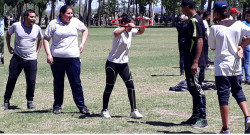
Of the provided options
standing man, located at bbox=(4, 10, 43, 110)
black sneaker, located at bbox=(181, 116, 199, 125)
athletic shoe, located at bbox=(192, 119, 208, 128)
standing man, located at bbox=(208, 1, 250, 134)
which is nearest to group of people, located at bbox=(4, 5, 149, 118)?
standing man, located at bbox=(4, 10, 43, 110)

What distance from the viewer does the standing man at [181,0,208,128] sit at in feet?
27.3

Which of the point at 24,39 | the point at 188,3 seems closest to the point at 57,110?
the point at 24,39

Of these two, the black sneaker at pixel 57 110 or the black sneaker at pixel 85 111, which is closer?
the black sneaker at pixel 85 111

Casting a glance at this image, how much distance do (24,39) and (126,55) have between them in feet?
6.91

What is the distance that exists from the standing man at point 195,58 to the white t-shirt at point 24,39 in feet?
10.4

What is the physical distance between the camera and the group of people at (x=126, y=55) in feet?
25.4

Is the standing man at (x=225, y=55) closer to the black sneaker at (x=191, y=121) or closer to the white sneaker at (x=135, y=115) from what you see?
the black sneaker at (x=191, y=121)

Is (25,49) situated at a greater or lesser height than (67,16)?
lesser

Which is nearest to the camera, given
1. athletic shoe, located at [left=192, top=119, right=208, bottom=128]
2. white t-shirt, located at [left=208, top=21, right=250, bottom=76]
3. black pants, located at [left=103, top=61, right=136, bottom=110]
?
white t-shirt, located at [left=208, top=21, right=250, bottom=76]

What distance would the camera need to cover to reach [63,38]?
9.53 meters

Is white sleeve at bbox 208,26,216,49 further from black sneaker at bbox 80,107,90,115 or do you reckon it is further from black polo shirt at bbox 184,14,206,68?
black sneaker at bbox 80,107,90,115

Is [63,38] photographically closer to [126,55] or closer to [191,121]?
[126,55]

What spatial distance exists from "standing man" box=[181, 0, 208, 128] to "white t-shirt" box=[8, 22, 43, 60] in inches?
125

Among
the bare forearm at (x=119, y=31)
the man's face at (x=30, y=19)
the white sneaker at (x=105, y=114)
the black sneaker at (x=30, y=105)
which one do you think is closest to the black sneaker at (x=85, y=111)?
the white sneaker at (x=105, y=114)
